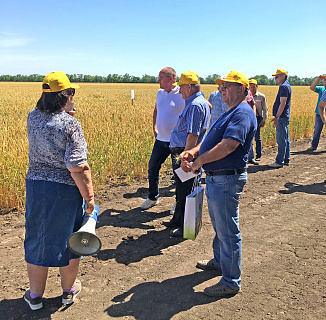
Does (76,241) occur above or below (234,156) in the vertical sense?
below

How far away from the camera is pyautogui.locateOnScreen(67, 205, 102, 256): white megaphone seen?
2.79m

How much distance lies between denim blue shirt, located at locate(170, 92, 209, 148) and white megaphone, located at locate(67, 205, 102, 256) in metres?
Result: 1.66

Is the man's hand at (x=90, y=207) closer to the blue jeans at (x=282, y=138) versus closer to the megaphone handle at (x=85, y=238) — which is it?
the megaphone handle at (x=85, y=238)

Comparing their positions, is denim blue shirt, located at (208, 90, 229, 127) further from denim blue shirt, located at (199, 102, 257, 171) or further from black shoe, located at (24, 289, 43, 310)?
black shoe, located at (24, 289, 43, 310)

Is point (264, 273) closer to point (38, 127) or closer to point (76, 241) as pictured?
point (76, 241)

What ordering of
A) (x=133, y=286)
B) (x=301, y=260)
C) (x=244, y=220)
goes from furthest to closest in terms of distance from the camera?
1. (x=244, y=220)
2. (x=301, y=260)
3. (x=133, y=286)

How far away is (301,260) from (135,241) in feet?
6.51

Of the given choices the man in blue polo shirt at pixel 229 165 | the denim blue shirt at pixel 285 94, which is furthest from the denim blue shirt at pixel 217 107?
the man in blue polo shirt at pixel 229 165

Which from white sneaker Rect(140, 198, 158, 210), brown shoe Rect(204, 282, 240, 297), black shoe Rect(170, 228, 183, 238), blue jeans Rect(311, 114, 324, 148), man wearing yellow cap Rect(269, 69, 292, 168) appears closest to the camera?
brown shoe Rect(204, 282, 240, 297)

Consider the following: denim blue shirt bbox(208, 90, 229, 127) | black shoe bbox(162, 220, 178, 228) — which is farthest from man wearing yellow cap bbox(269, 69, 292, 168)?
black shoe bbox(162, 220, 178, 228)

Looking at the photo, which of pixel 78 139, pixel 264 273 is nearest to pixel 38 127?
pixel 78 139

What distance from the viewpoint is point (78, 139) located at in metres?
2.69

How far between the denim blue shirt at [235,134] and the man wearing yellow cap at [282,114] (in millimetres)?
5329

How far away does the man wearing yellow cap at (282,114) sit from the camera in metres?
7.84
